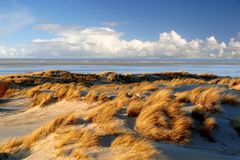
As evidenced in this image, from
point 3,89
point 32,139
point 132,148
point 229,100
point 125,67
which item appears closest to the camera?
point 132,148

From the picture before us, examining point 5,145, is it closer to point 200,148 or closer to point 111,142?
point 111,142

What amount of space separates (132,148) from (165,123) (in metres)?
1.45

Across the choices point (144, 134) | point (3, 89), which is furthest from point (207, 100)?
point (3, 89)

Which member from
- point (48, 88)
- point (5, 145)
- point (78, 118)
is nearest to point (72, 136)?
point (78, 118)

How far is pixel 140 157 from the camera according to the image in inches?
220

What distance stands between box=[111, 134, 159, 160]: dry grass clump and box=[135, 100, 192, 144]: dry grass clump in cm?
64

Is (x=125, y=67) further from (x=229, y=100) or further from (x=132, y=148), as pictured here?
(x=132, y=148)

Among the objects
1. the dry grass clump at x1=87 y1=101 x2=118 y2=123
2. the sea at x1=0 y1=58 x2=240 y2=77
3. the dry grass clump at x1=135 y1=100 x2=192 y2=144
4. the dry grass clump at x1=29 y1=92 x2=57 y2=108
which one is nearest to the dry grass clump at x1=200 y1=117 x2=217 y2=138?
the dry grass clump at x1=135 y1=100 x2=192 y2=144

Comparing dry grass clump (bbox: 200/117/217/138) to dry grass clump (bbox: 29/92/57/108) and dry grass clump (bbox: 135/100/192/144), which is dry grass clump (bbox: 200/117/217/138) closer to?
dry grass clump (bbox: 135/100/192/144)

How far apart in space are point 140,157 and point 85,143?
1260 mm

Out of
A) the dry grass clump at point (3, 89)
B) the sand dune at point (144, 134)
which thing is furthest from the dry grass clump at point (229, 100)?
the dry grass clump at point (3, 89)

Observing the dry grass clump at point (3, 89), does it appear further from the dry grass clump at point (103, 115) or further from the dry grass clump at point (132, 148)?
the dry grass clump at point (132, 148)

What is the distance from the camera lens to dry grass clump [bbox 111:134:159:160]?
5629 mm

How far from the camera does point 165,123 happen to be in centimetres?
719
